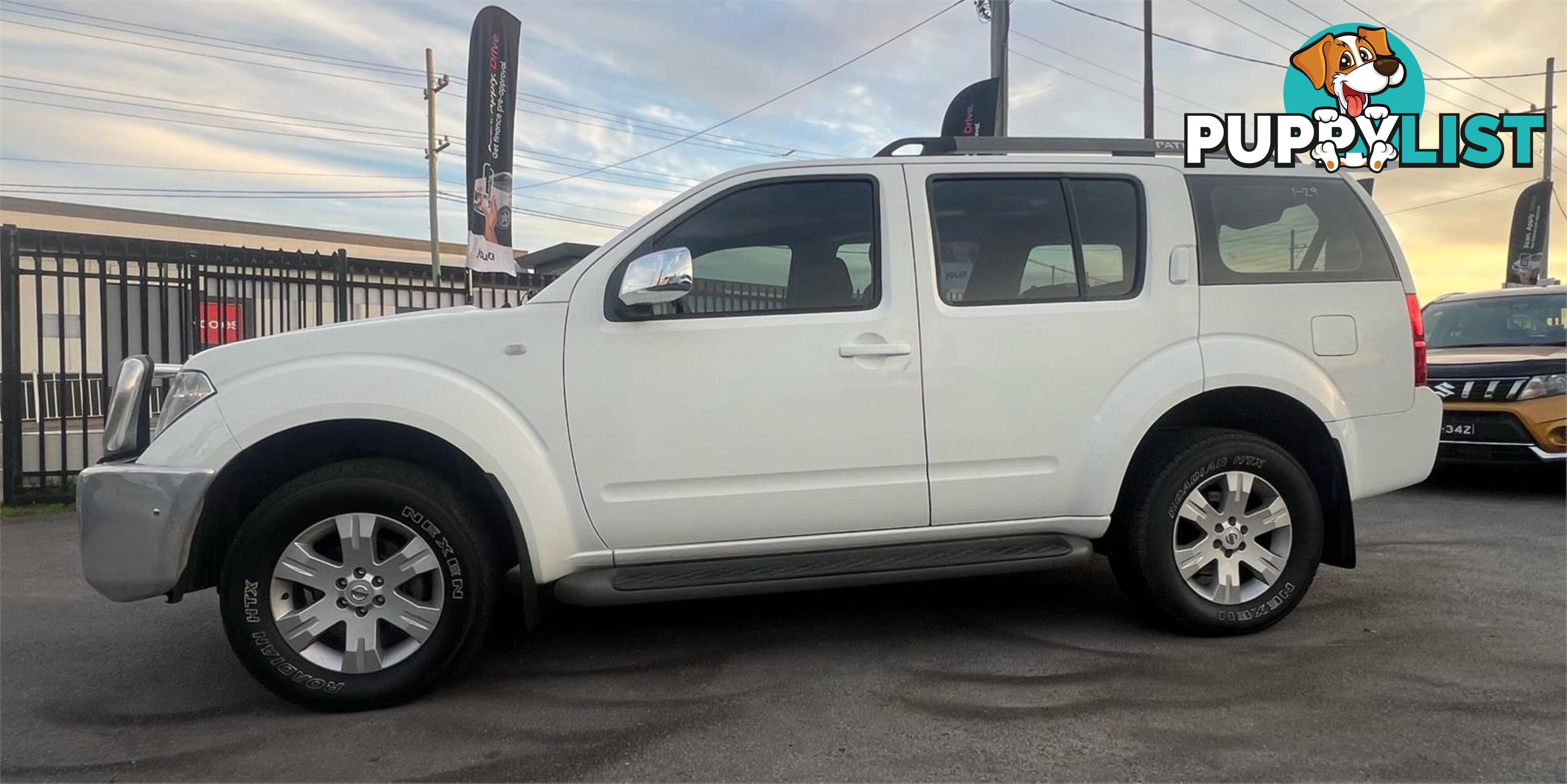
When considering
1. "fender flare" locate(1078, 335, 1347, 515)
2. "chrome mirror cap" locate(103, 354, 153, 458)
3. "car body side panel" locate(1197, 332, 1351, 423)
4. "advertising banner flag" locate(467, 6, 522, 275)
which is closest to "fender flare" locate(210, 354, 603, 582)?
"chrome mirror cap" locate(103, 354, 153, 458)

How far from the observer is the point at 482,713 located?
3066 millimetres

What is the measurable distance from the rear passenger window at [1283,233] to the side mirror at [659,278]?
7.03 ft

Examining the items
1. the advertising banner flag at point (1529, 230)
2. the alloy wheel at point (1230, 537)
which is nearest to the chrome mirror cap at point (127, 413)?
the alloy wheel at point (1230, 537)

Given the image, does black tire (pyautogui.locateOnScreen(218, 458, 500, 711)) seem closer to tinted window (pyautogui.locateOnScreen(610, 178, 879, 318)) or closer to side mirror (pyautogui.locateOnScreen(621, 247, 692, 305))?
side mirror (pyautogui.locateOnScreen(621, 247, 692, 305))

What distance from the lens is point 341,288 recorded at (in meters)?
8.67

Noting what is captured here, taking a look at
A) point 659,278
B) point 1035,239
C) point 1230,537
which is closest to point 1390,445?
point 1230,537

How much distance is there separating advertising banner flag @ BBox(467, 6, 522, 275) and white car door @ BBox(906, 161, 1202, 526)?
8170 millimetres

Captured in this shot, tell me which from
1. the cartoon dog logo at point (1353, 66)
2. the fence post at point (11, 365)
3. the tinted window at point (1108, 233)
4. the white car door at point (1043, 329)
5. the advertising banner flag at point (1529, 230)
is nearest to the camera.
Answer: the white car door at point (1043, 329)

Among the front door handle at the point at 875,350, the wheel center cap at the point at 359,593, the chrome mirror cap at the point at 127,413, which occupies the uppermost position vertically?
the front door handle at the point at 875,350

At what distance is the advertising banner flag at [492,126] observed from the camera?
10758 millimetres

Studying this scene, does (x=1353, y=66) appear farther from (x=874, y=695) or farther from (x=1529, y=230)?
(x=1529, y=230)

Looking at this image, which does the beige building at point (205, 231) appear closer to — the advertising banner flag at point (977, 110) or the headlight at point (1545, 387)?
the advertising banner flag at point (977, 110)

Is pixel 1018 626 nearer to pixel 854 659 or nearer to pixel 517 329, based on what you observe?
pixel 854 659

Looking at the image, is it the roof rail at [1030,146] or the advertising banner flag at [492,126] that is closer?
the roof rail at [1030,146]
